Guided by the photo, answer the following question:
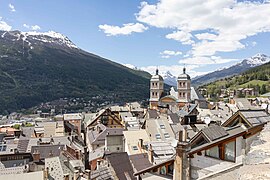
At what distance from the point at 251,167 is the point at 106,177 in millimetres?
17842

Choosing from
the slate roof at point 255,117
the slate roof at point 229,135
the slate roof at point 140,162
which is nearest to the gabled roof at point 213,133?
the slate roof at point 229,135

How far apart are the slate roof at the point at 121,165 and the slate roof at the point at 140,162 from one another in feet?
1.67

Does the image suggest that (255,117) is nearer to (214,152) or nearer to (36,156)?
(214,152)

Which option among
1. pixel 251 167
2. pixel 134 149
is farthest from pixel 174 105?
pixel 251 167

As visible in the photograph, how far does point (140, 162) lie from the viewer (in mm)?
26359

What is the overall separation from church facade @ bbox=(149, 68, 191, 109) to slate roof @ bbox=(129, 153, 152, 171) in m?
58.6

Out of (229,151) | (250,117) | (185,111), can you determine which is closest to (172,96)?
(185,111)

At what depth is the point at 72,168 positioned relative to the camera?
33781 millimetres

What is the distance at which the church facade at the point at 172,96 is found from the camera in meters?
86.9

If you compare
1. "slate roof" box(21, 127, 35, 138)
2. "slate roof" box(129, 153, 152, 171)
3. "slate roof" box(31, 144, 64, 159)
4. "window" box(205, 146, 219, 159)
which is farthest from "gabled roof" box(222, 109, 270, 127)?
"slate roof" box(21, 127, 35, 138)

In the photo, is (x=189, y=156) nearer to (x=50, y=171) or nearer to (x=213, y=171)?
(x=213, y=171)

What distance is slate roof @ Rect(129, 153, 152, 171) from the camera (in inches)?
999

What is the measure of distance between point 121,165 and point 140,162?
7.66 ft

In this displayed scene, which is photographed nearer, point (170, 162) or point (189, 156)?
point (189, 156)
